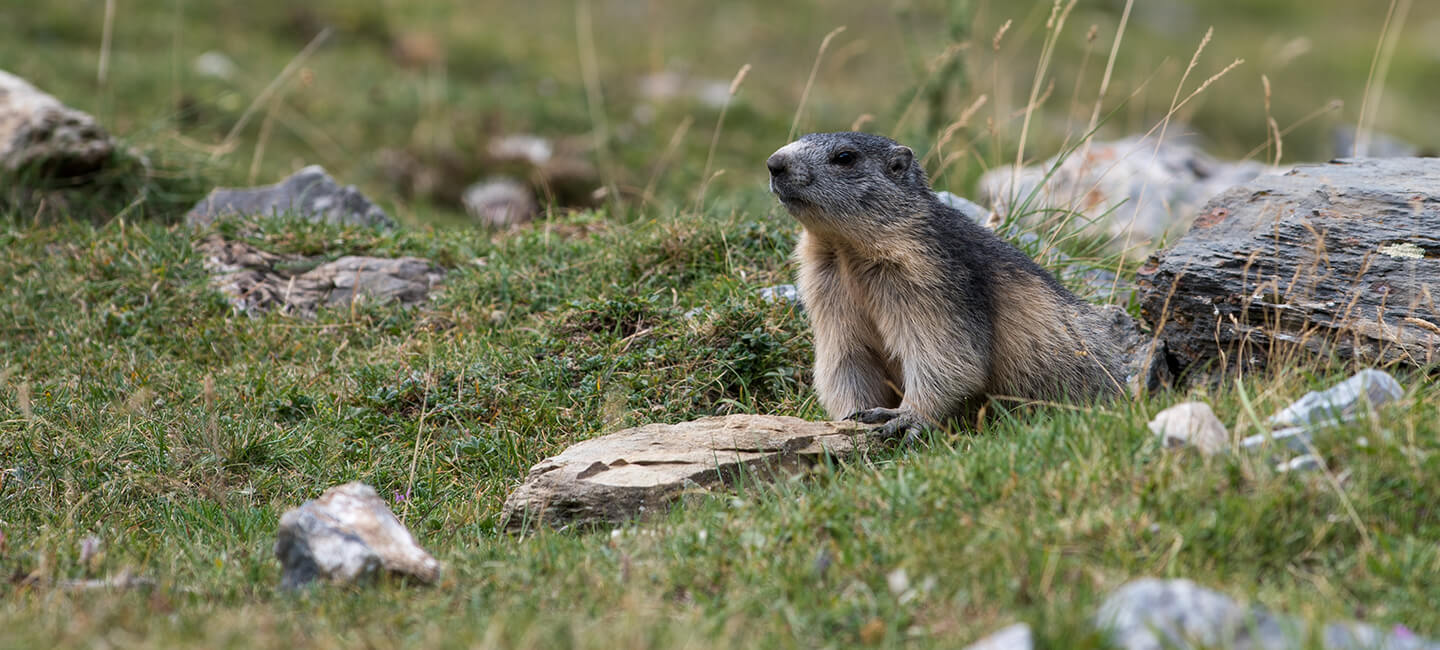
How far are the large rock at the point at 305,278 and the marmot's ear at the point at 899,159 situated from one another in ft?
11.1

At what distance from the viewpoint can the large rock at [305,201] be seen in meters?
8.95

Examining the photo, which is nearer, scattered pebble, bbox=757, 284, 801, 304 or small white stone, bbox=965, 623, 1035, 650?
small white stone, bbox=965, 623, 1035, 650

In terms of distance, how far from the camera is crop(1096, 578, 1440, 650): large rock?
11.4ft

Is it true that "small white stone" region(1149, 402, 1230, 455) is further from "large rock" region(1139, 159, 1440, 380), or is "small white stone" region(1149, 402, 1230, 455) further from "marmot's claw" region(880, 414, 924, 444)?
"marmot's claw" region(880, 414, 924, 444)

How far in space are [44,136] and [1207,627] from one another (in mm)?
8568

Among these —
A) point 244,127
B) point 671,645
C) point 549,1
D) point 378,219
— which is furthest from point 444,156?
point 671,645

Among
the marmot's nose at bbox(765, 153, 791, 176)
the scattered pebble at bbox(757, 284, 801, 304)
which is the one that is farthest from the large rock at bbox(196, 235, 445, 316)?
the marmot's nose at bbox(765, 153, 791, 176)

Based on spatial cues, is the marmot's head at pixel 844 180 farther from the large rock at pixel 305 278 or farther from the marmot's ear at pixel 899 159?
the large rock at pixel 305 278

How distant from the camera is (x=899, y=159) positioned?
6.52 m

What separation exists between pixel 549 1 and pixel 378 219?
11.8 meters

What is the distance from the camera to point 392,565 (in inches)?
174

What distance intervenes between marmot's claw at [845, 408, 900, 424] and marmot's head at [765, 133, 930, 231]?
958mm

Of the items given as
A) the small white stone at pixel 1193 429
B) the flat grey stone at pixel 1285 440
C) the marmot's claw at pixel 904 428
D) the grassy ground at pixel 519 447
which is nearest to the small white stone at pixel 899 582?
the grassy ground at pixel 519 447

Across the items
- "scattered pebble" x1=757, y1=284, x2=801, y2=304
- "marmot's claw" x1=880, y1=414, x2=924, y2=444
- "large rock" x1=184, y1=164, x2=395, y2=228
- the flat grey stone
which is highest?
the flat grey stone
